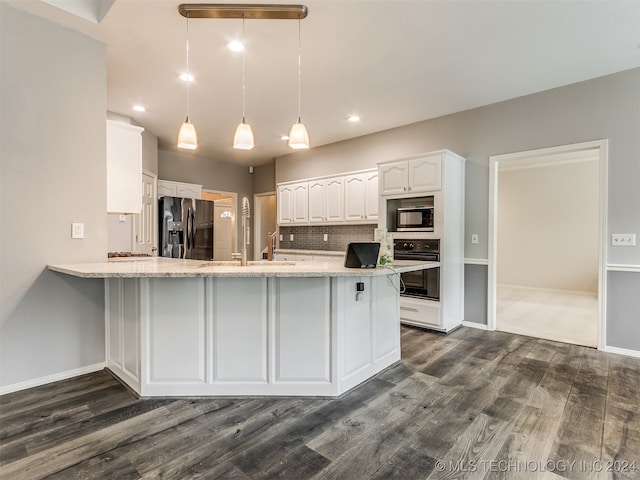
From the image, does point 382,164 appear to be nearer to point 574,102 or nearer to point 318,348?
point 574,102

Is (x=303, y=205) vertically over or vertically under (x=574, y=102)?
under

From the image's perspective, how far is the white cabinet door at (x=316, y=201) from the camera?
561 centimetres

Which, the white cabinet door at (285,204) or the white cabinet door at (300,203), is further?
the white cabinet door at (285,204)

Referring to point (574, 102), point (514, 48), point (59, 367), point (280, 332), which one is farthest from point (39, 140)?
point (574, 102)

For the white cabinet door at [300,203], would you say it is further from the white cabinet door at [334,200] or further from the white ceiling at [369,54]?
the white ceiling at [369,54]

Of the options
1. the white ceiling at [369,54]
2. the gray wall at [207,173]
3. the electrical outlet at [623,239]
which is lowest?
the electrical outlet at [623,239]

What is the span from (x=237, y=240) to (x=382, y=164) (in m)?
4.12

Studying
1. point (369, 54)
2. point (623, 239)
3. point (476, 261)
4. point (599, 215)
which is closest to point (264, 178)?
point (369, 54)

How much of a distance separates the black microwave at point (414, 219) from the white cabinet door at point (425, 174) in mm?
251

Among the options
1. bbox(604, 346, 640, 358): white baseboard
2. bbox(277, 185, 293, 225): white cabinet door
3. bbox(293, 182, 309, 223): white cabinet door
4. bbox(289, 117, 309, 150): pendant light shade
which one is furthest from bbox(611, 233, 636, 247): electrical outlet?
bbox(277, 185, 293, 225): white cabinet door

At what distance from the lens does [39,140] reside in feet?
7.82

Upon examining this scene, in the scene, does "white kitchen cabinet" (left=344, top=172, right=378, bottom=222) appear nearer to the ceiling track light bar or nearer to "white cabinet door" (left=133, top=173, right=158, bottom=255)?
the ceiling track light bar

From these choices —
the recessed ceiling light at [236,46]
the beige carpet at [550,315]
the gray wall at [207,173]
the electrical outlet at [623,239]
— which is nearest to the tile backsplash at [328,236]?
the gray wall at [207,173]

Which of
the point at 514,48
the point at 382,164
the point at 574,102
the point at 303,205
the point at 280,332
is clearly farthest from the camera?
the point at 303,205
